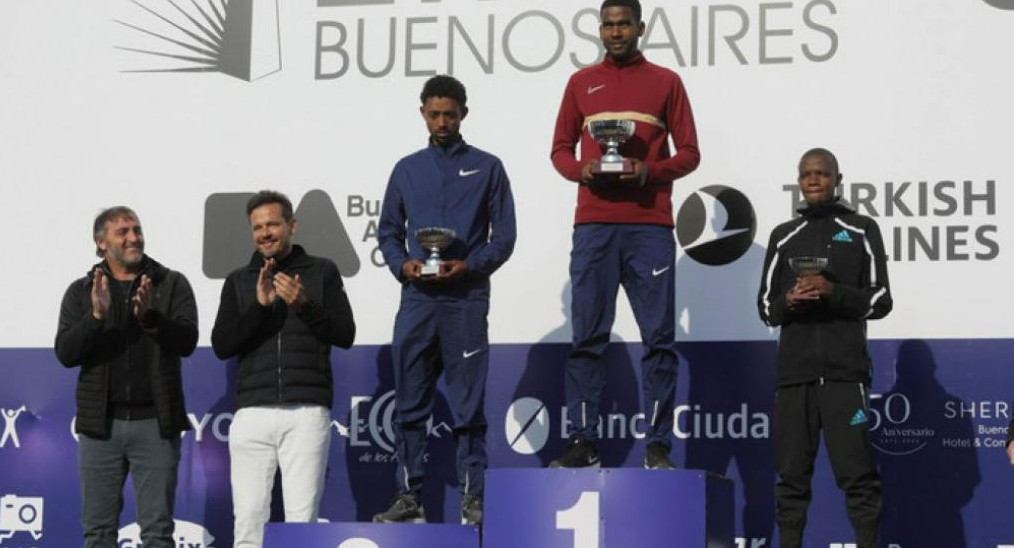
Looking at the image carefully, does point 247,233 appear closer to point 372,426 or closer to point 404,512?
point 372,426

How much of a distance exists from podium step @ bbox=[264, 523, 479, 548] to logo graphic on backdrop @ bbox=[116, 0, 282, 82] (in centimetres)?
273

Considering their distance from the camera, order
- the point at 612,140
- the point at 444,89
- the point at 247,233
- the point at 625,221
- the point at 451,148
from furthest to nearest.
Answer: the point at 247,233
the point at 451,148
the point at 444,89
the point at 625,221
the point at 612,140

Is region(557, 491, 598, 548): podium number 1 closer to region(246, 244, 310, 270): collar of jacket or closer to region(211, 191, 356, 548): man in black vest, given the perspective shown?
region(211, 191, 356, 548): man in black vest

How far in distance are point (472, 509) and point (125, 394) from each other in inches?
55.4

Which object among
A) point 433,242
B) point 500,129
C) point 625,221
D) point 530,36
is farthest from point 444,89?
point 530,36

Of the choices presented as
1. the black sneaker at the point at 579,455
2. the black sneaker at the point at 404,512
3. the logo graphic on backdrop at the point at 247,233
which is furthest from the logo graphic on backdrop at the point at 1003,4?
the black sneaker at the point at 404,512

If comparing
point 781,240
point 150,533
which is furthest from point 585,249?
point 150,533

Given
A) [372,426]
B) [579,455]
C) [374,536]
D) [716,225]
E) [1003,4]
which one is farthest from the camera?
[372,426]

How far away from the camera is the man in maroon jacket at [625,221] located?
5582 mm

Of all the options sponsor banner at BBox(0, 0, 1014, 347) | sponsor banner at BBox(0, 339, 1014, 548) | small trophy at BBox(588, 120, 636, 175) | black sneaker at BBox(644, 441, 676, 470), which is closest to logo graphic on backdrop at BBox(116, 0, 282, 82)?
sponsor banner at BBox(0, 0, 1014, 347)

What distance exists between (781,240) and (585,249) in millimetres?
711

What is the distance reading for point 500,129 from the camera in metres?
7.05

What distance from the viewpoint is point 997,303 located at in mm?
6555

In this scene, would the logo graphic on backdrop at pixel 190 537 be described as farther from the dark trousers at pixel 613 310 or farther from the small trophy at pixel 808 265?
the small trophy at pixel 808 265
